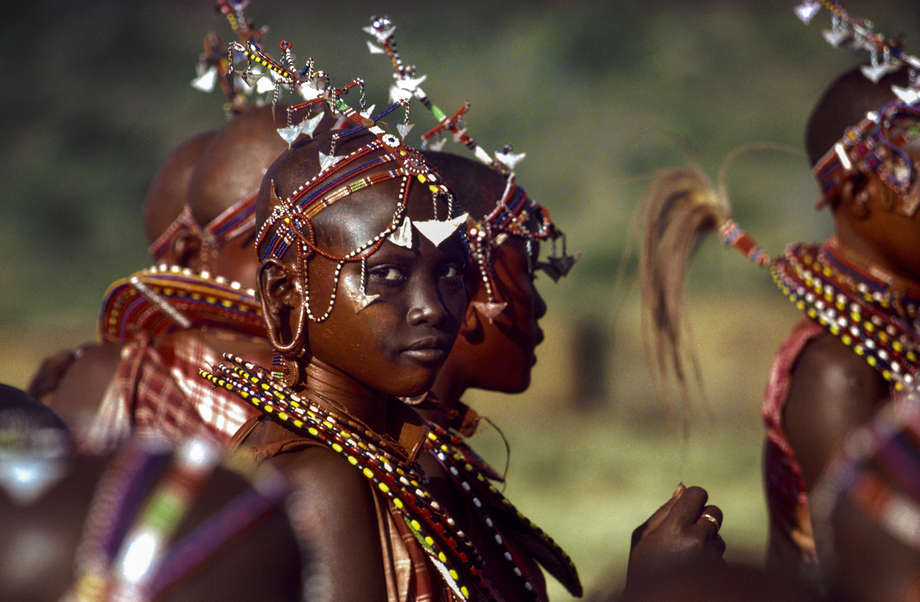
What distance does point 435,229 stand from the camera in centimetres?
248

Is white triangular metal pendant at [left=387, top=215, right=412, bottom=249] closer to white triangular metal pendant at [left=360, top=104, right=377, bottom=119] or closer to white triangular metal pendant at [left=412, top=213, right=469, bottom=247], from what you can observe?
white triangular metal pendant at [left=412, top=213, right=469, bottom=247]

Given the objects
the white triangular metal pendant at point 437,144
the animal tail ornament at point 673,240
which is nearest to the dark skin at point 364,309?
the white triangular metal pendant at point 437,144

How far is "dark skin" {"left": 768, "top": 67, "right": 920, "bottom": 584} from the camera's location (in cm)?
417

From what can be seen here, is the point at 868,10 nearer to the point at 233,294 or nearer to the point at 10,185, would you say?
the point at 10,185

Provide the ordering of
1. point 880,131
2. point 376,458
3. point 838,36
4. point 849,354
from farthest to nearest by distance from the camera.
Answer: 1. point 838,36
2. point 880,131
3. point 849,354
4. point 376,458

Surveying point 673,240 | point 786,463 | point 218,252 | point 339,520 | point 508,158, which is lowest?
point 339,520

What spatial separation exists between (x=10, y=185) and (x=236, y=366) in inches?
389

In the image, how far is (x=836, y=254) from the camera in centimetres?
450

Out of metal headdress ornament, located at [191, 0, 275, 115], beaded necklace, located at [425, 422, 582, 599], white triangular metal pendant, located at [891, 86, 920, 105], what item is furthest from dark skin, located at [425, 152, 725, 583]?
white triangular metal pendant, located at [891, 86, 920, 105]

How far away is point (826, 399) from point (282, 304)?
233cm

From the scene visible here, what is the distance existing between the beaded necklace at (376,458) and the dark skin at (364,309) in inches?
1.4

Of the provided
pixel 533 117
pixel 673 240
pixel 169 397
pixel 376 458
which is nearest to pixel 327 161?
pixel 376 458

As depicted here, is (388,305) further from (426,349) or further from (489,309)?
(489,309)

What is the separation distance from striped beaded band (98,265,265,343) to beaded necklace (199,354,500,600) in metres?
1.43
